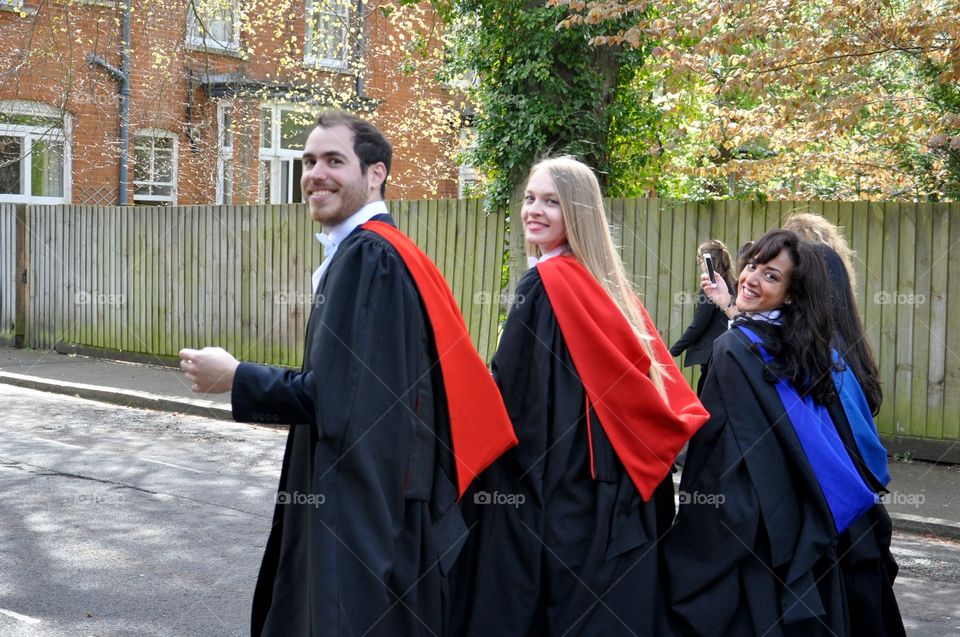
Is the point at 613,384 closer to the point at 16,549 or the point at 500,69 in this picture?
the point at 16,549

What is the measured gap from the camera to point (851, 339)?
444cm

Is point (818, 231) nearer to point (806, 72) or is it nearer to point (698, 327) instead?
point (698, 327)

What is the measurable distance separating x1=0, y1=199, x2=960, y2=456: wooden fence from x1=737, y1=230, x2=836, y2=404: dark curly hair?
5931 mm

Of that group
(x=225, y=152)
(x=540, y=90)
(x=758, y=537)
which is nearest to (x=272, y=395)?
(x=758, y=537)

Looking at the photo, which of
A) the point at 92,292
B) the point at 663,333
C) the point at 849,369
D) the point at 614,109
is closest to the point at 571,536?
the point at 849,369

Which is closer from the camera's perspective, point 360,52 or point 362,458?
point 362,458

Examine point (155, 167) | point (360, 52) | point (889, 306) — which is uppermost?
point (360, 52)

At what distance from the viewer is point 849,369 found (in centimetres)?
436

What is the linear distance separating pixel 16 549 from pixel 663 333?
21.5ft

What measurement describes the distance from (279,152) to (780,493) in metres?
19.8

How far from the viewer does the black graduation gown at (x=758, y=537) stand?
3939 millimetres

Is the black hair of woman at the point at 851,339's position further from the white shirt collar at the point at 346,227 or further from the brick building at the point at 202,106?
the brick building at the point at 202,106

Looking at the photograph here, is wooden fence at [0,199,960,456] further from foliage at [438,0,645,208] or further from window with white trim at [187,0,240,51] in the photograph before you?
window with white trim at [187,0,240,51]

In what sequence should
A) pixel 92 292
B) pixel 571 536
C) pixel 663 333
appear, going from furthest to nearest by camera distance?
1. pixel 92 292
2. pixel 663 333
3. pixel 571 536
